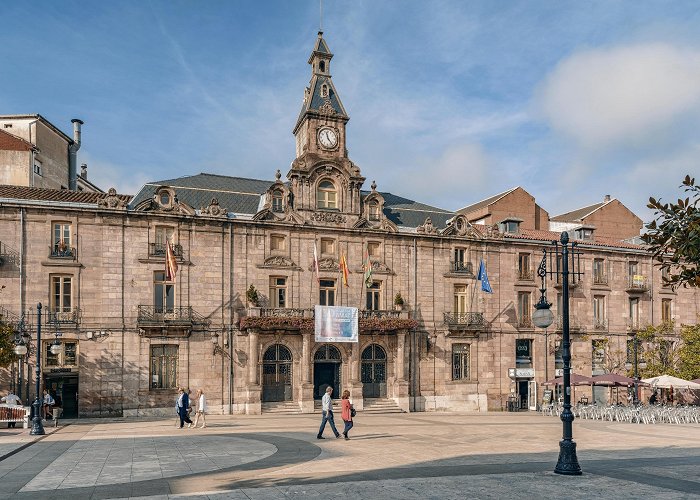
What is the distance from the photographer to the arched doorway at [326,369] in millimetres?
41344

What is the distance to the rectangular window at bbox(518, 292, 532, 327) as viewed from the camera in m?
46.8

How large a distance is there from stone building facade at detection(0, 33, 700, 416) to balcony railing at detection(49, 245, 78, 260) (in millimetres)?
78

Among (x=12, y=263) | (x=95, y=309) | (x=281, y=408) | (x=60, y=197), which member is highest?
(x=60, y=197)

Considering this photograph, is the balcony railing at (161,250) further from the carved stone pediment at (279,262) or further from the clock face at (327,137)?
the clock face at (327,137)

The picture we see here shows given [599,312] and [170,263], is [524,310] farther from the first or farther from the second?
[170,263]

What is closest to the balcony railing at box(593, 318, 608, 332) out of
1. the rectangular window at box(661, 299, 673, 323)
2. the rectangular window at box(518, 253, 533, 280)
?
the rectangular window at box(661, 299, 673, 323)

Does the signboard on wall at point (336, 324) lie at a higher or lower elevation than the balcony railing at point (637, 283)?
lower

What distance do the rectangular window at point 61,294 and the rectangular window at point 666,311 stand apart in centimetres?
4241

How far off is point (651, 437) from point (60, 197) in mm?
33300

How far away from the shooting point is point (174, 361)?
38.3 metres

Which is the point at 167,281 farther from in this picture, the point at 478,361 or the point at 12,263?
the point at 478,361

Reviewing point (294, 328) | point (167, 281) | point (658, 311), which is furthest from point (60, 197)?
point (658, 311)

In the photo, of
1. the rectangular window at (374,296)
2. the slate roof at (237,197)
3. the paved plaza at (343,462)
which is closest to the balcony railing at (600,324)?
the slate roof at (237,197)

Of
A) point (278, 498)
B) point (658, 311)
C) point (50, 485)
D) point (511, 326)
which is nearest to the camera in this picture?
point (278, 498)
